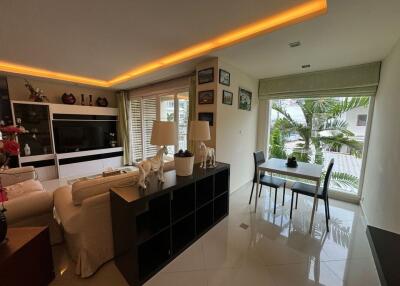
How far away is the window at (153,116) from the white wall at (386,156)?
10.0 ft

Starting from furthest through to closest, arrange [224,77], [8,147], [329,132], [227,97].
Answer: [329,132] < [227,97] < [224,77] < [8,147]

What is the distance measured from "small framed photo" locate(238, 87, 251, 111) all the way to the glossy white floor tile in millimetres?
1994

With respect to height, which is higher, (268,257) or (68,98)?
(68,98)

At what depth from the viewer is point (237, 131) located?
3.41 meters

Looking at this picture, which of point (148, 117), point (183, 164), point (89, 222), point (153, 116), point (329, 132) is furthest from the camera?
point (148, 117)

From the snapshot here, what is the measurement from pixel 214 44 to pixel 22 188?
126 inches

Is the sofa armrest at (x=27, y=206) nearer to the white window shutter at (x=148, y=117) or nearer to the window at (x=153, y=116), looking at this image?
the window at (x=153, y=116)

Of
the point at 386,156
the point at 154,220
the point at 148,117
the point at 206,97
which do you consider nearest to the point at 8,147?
the point at 154,220

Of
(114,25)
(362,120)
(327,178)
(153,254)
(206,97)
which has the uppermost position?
(114,25)

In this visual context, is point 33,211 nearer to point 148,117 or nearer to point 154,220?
point 154,220

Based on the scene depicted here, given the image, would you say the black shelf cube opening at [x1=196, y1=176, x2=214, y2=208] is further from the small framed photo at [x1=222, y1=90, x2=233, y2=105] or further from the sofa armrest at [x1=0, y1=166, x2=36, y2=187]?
the sofa armrest at [x1=0, y1=166, x2=36, y2=187]

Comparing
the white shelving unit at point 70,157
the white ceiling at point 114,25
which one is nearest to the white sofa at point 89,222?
the white ceiling at point 114,25

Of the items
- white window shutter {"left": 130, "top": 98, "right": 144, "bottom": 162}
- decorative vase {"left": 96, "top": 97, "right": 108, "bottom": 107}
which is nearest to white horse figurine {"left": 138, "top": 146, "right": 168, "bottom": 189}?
white window shutter {"left": 130, "top": 98, "right": 144, "bottom": 162}

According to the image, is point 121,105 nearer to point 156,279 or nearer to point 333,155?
point 156,279
